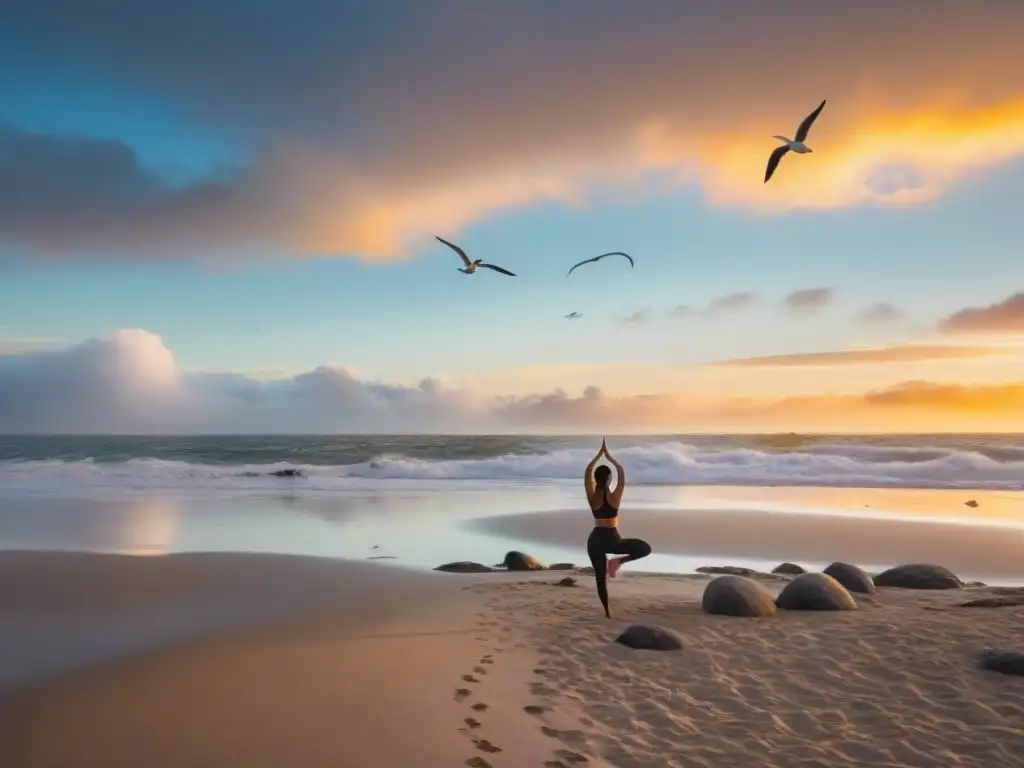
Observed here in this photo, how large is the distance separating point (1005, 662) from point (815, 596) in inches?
112

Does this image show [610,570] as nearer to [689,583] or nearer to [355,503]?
[689,583]

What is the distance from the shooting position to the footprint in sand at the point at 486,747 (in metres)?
5.34

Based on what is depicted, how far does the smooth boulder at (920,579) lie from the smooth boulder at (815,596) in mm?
2244

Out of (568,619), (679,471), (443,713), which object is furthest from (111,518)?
(679,471)

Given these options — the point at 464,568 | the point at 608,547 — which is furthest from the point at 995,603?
the point at 464,568

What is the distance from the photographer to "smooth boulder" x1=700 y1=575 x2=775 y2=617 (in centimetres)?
934

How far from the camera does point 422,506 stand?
2356cm

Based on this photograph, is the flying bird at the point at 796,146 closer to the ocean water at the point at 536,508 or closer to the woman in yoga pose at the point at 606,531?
the woman in yoga pose at the point at 606,531

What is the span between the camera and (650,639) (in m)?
7.98

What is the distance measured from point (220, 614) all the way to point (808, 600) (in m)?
8.14

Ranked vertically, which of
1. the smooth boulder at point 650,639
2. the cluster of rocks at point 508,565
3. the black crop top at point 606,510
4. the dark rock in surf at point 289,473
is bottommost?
the dark rock in surf at point 289,473

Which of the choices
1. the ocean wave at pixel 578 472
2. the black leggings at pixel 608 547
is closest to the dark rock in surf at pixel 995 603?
the black leggings at pixel 608 547

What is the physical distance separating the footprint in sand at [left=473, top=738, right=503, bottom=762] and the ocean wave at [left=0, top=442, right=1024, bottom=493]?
25.2m

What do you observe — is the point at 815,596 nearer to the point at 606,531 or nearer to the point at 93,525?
the point at 606,531
